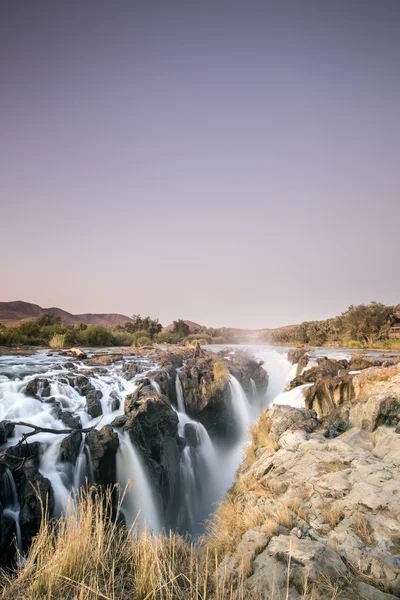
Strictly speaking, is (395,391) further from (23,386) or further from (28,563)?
(23,386)

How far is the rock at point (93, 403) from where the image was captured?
11547 millimetres

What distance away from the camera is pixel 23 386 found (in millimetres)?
12117

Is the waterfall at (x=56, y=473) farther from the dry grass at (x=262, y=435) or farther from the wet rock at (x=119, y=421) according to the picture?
the dry grass at (x=262, y=435)

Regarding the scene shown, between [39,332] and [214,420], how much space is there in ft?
66.7

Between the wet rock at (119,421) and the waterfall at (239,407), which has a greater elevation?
the wet rock at (119,421)

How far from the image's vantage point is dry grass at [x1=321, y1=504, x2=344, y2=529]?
14.3 feet

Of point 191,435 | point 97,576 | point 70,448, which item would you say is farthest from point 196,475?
point 97,576

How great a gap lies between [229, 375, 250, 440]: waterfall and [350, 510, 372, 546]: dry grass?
14857mm

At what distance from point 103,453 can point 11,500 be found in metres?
2.66

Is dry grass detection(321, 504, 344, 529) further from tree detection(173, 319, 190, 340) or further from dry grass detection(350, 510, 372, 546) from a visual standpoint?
tree detection(173, 319, 190, 340)

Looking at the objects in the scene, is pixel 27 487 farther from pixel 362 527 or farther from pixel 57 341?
pixel 57 341

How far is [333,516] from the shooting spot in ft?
14.5

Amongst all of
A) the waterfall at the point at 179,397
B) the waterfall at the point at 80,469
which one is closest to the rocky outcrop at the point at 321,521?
the waterfall at the point at 80,469

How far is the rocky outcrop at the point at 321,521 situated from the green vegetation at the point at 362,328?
→ 1352 inches
